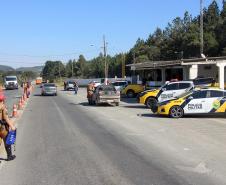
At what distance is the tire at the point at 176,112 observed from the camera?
24016mm

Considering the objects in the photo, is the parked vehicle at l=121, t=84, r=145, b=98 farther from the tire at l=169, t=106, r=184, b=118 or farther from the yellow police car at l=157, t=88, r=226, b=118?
the tire at l=169, t=106, r=184, b=118

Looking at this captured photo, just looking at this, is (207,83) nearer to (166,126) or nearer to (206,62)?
(206,62)

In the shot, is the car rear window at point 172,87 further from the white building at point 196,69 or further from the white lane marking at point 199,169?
the white lane marking at point 199,169

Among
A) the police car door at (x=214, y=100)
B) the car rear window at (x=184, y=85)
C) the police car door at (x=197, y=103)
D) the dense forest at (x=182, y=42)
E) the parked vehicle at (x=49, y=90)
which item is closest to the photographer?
the police car door at (x=214, y=100)

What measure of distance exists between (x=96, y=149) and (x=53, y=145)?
4.89 feet

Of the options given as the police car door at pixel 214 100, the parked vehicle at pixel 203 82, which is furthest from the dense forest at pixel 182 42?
the police car door at pixel 214 100

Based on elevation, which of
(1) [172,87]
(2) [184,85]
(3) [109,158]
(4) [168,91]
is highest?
(2) [184,85]

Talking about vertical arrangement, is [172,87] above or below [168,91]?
above

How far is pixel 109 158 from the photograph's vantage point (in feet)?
39.1

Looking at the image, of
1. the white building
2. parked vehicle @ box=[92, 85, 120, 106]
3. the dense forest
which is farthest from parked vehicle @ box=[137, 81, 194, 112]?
the dense forest

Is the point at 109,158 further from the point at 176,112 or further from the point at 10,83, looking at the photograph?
the point at 10,83

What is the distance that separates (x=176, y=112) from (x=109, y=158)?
1253cm

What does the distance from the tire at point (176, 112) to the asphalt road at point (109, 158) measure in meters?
4.93

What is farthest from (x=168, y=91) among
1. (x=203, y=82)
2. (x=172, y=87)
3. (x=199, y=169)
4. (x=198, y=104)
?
(x=199, y=169)
